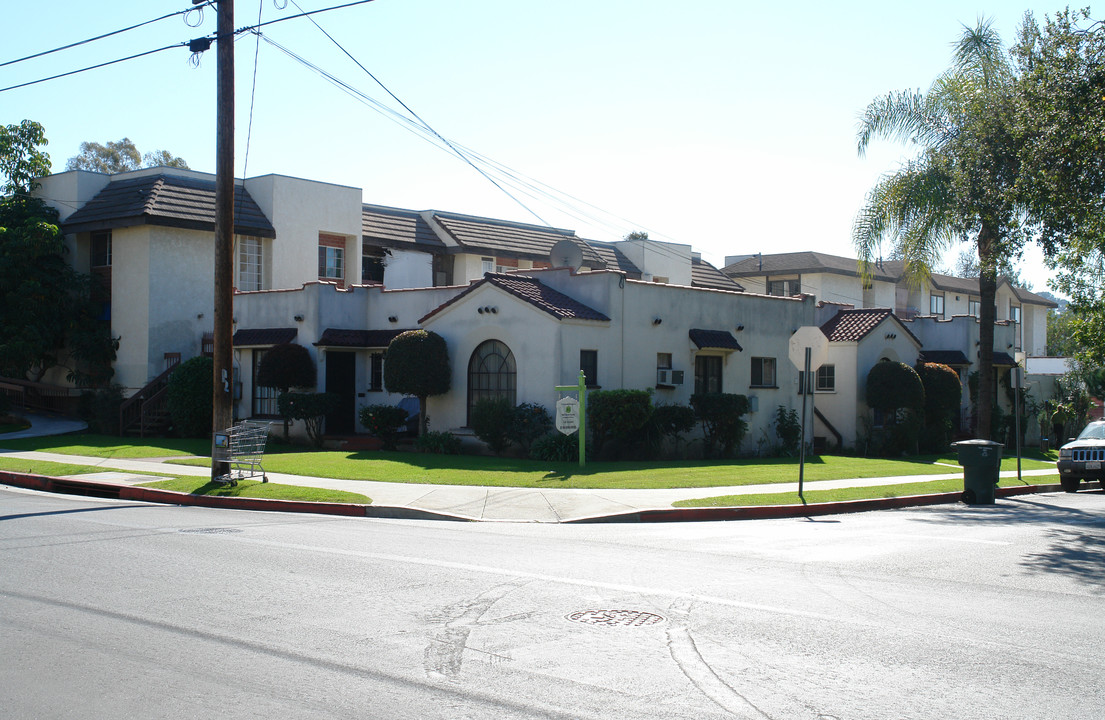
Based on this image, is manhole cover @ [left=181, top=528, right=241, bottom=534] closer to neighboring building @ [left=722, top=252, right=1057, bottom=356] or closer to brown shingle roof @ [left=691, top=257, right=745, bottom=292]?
brown shingle roof @ [left=691, top=257, right=745, bottom=292]

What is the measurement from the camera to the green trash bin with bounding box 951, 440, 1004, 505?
18328 mm

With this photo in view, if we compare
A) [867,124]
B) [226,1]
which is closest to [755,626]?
[226,1]

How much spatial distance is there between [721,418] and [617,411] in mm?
4347

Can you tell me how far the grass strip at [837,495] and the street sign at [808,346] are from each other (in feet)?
7.59

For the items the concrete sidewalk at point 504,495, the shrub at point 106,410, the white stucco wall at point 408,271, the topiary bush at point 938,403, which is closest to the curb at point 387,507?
the concrete sidewalk at point 504,495

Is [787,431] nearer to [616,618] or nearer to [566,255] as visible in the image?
[566,255]

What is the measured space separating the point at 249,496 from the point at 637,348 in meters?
12.0

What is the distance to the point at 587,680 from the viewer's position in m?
6.10

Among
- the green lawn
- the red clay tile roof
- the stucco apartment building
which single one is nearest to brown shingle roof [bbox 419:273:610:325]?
the stucco apartment building

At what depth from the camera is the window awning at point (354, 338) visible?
91.8 feet

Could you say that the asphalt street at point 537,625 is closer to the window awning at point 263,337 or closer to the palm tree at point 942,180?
the palm tree at point 942,180

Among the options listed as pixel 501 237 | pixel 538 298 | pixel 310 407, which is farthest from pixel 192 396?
pixel 501 237

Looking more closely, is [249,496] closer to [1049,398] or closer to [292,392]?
[292,392]

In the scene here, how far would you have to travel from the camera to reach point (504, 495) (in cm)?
1664
